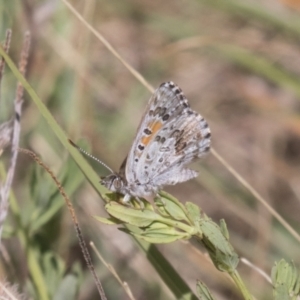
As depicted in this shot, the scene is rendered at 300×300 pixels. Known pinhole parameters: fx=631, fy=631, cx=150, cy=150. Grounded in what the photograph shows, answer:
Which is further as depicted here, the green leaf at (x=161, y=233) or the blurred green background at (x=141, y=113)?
the blurred green background at (x=141, y=113)

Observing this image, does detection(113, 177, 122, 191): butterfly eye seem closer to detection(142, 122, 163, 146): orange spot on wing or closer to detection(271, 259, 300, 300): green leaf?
detection(142, 122, 163, 146): orange spot on wing

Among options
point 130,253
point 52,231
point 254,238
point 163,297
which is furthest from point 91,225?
point 254,238

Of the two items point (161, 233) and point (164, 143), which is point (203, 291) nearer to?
point (161, 233)

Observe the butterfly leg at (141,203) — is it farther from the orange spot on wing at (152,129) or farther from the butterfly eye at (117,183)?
the orange spot on wing at (152,129)

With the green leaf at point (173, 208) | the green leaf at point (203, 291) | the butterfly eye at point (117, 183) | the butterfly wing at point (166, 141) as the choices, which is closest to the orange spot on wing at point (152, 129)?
the butterfly wing at point (166, 141)

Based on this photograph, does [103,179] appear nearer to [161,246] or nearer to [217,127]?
[161,246]

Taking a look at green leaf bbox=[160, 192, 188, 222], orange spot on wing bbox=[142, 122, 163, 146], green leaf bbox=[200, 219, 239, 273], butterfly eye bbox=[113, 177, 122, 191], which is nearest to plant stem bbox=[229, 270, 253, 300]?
green leaf bbox=[200, 219, 239, 273]

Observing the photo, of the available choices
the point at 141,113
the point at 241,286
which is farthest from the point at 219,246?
the point at 141,113
